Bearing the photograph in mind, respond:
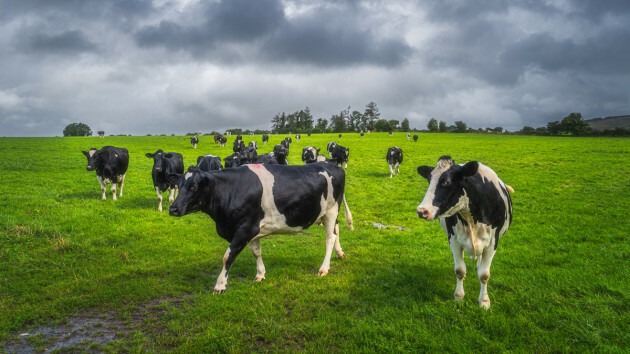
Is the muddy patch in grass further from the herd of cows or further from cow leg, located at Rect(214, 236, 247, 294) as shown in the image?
the herd of cows

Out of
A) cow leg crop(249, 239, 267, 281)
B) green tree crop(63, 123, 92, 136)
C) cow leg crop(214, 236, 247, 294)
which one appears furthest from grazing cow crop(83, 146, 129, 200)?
green tree crop(63, 123, 92, 136)

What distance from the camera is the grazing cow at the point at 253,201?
229 inches

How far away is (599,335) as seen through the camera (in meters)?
4.09

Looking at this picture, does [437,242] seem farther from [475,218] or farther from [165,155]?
[165,155]

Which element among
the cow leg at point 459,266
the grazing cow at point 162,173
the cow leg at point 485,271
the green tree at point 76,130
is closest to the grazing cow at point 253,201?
the cow leg at point 459,266

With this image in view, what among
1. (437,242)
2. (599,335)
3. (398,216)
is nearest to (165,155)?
(398,216)

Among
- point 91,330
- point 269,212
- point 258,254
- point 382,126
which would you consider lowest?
point 91,330

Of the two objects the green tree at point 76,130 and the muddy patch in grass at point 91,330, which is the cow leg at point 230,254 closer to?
the muddy patch in grass at point 91,330

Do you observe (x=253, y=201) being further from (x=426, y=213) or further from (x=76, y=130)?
(x=76, y=130)

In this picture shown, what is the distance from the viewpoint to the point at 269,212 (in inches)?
240

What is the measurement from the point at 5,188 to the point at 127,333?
15.1m

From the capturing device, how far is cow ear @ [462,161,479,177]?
4453 mm

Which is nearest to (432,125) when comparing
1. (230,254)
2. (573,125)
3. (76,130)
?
(573,125)

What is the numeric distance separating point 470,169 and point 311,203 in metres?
3.05
